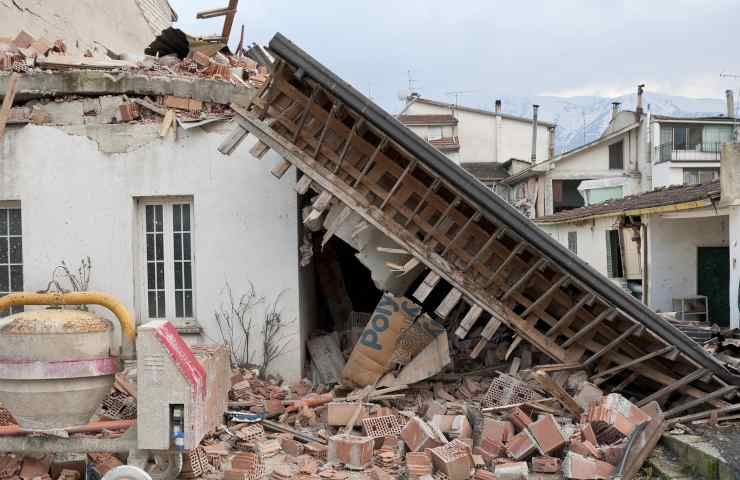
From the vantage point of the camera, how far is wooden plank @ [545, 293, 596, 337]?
319 inches

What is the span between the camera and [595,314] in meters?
8.41

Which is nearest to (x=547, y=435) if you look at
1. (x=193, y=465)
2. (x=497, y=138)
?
(x=193, y=465)

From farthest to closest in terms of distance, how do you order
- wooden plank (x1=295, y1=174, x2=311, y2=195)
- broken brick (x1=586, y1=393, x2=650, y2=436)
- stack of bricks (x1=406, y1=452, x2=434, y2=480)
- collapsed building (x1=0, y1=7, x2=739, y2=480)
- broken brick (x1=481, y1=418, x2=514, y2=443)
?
wooden plank (x1=295, y1=174, x2=311, y2=195) < collapsed building (x1=0, y1=7, x2=739, y2=480) < broken brick (x1=481, y1=418, x2=514, y2=443) < broken brick (x1=586, y1=393, x2=650, y2=436) < stack of bricks (x1=406, y1=452, x2=434, y2=480)

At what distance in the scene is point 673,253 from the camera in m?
17.0

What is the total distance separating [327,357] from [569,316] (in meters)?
3.91

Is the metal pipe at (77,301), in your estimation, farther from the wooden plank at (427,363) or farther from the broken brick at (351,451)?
the wooden plank at (427,363)

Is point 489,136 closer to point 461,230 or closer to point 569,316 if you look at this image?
point 461,230

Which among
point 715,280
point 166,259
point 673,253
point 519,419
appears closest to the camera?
point 519,419

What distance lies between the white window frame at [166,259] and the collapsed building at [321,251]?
2cm

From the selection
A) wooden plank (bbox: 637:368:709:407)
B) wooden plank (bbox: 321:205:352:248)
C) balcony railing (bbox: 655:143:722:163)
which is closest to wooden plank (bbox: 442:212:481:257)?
wooden plank (bbox: 321:205:352:248)

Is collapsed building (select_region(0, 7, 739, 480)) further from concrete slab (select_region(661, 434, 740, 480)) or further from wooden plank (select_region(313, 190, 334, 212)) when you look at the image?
concrete slab (select_region(661, 434, 740, 480))

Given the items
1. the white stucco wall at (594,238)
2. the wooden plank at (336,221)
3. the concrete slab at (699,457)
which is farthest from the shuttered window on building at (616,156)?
the concrete slab at (699,457)

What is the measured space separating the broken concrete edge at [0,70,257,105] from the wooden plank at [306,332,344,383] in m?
4.09

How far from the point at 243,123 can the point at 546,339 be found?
521cm
